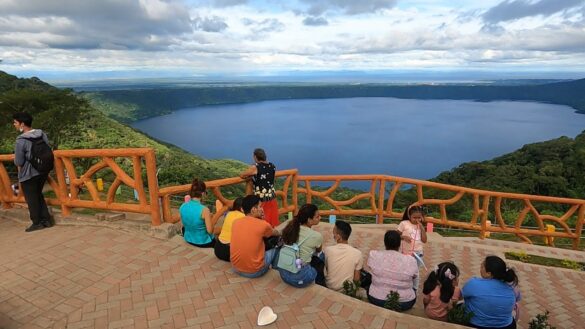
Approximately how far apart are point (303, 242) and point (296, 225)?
0.65 feet

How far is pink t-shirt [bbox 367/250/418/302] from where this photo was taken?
3.67 m

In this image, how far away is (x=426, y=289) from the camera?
12.2ft

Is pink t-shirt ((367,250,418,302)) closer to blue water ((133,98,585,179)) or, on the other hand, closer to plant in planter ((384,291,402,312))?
plant in planter ((384,291,402,312))

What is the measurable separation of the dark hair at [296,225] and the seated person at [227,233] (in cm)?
75

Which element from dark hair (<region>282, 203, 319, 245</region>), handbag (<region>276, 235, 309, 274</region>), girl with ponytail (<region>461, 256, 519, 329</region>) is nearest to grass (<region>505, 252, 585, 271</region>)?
girl with ponytail (<region>461, 256, 519, 329</region>)

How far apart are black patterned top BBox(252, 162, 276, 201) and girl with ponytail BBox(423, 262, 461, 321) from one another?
279 centimetres

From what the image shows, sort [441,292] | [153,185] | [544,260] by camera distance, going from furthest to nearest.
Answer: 1. [544,260]
2. [153,185]
3. [441,292]

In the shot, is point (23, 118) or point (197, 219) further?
point (23, 118)

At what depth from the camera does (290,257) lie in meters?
3.93

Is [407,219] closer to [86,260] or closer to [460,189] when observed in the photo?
[460,189]

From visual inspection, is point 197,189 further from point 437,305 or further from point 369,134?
point 369,134

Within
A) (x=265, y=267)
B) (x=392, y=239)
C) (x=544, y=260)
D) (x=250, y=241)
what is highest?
(x=392, y=239)

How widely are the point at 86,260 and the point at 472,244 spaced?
641 cm

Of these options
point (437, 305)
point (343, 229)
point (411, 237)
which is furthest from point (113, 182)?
point (437, 305)
